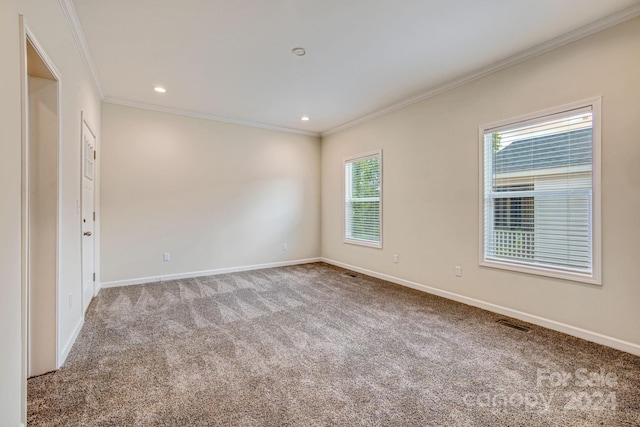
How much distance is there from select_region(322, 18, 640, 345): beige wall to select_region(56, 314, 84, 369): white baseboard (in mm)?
3842

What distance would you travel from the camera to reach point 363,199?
5.20m

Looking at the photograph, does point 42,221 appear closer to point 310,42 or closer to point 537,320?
point 310,42

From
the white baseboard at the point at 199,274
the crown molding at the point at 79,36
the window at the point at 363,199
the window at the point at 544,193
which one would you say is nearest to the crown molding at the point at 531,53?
the window at the point at 544,193

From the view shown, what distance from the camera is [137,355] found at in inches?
91.2

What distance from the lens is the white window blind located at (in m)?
2.63

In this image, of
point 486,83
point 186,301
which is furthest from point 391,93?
point 186,301

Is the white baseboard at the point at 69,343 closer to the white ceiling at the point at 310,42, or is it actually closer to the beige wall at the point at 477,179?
the white ceiling at the point at 310,42

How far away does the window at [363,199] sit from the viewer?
489 cm

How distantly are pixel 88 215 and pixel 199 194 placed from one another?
1.63m

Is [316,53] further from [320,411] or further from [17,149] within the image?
[320,411]

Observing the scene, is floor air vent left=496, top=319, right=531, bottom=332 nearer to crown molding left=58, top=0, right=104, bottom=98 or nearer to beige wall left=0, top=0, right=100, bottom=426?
beige wall left=0, top=0, right=100, bottom=426

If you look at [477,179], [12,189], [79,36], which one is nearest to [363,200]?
[477,179]

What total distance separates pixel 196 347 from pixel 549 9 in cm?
398

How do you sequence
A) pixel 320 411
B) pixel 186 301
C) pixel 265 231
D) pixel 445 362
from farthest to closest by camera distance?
1. pixel 265 231
2. pixel 186 301
3. pixel 445 362
4. pixel 320 411
